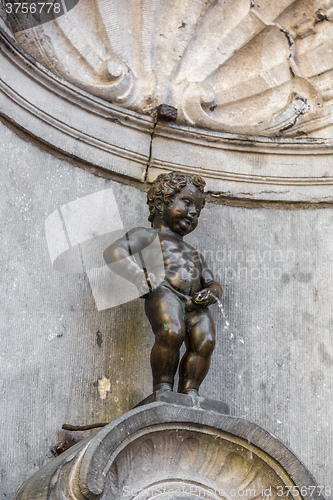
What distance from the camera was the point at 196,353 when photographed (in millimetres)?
3287

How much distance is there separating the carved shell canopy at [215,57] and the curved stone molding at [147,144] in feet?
0.35

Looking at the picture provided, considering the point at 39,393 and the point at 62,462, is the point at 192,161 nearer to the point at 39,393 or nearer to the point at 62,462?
the point at 39,393

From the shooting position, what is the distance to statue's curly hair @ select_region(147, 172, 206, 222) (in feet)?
11.8

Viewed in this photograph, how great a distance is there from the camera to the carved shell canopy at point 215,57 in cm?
429

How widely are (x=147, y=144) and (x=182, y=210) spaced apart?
0.75 meters

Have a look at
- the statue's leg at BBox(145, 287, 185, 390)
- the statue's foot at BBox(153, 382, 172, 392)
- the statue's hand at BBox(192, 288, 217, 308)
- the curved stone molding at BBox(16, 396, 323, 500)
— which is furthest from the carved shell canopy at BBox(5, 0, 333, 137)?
the curved stone molding at BBox(16, 396, 323, 500)

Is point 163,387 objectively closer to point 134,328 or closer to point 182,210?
point 134,328

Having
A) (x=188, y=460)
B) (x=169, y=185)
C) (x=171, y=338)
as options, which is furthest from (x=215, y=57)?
(x=188, y=460)

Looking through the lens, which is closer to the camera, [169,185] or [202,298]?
[202,298]

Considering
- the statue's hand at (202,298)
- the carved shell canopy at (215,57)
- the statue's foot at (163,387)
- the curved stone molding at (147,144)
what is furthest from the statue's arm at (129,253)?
the carved shell canopy at (215,57)

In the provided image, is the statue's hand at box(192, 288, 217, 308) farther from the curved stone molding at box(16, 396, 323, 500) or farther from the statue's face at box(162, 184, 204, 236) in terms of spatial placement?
the curved stone molding at box(16, 396, 323, 500)

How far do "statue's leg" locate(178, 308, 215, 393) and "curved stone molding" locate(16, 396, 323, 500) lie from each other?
9.6 inches

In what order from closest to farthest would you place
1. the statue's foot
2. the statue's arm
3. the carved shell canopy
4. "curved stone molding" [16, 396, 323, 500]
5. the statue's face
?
1. "curved stone molding" [16, 396, 323, 500]
2. the statue's foot
3. the statue's arm
4. the statue's face
5. the carved shell canopy

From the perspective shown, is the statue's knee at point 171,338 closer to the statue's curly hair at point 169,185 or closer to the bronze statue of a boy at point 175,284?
the bronze statue of a boy at point 175,284
